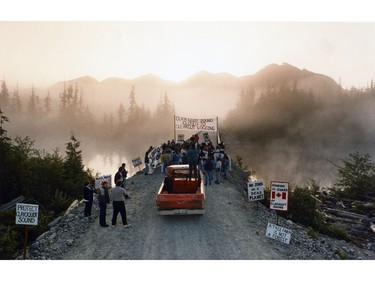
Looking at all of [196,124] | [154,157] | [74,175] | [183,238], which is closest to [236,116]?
[74,175]

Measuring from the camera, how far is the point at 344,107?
119938 millimetres

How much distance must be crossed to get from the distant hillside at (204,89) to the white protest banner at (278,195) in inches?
3761

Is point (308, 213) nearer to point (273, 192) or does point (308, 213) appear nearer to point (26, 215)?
point (273, 192)

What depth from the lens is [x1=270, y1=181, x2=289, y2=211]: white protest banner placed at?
49.5 feet

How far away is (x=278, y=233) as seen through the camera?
14195mm

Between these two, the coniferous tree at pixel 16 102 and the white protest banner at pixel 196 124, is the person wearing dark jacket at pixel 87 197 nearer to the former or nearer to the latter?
the white protest banner at pixel 196 124

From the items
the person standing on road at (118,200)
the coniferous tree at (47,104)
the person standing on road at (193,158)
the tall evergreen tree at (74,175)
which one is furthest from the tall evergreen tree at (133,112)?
the person standing on road at (118,200)

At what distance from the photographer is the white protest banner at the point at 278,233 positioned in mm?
14125

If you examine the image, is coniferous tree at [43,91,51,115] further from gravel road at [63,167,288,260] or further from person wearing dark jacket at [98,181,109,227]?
person wearing dark jacket at [98,181,109,227]

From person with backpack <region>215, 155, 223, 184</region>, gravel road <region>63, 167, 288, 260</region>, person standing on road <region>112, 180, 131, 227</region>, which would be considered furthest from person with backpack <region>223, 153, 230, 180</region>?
person standing on road <region>112, 180, 131, 227</region>

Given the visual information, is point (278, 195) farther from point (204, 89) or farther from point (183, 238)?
point (204, 89)

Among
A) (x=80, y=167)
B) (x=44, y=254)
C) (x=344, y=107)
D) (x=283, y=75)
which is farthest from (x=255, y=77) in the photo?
(x=44, y=254)

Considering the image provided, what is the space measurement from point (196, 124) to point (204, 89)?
91792mm

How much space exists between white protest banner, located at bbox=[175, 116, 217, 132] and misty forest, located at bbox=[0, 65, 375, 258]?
4504 cm
